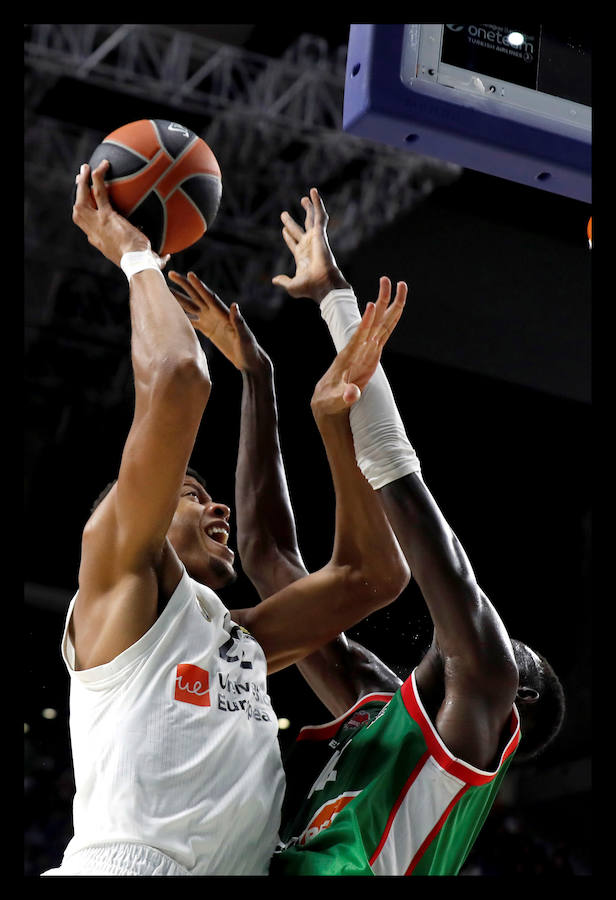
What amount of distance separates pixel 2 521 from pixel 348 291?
1287 millimetres

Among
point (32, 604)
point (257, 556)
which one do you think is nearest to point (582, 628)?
point (32, 604)

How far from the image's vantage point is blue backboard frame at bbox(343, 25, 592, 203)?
2.71 meters

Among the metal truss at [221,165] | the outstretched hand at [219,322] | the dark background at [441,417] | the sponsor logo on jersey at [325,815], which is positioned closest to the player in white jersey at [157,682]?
the sponsor logo on jersey at [325,815]

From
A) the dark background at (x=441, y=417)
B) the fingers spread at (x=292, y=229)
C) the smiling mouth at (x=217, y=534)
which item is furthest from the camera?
the dark background at (x=441, y=417)

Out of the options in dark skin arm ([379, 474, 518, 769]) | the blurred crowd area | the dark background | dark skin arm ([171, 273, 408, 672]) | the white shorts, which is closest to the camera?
the white shorts

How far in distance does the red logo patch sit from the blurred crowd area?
7.35 metres

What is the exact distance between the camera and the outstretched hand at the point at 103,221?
8.44 feet

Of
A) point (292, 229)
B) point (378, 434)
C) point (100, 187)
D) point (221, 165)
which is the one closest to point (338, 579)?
point (378, 434)

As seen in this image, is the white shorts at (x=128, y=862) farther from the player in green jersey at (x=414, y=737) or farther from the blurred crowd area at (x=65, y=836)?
the blurred crowd area at (x=65, y=836)

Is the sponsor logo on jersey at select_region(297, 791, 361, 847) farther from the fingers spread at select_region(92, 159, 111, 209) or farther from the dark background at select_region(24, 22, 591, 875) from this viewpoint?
the dark background at select_region(24, 22, 591, 875)

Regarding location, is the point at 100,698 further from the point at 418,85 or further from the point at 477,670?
the point at 418,85

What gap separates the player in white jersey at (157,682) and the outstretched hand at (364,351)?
18.5 inches

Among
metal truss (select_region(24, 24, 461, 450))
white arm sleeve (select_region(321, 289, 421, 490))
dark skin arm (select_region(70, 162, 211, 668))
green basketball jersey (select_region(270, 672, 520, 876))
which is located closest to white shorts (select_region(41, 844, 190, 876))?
green basketball jersey (select_region(270, 672, 520, 876))

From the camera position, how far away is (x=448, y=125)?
2.76 m
